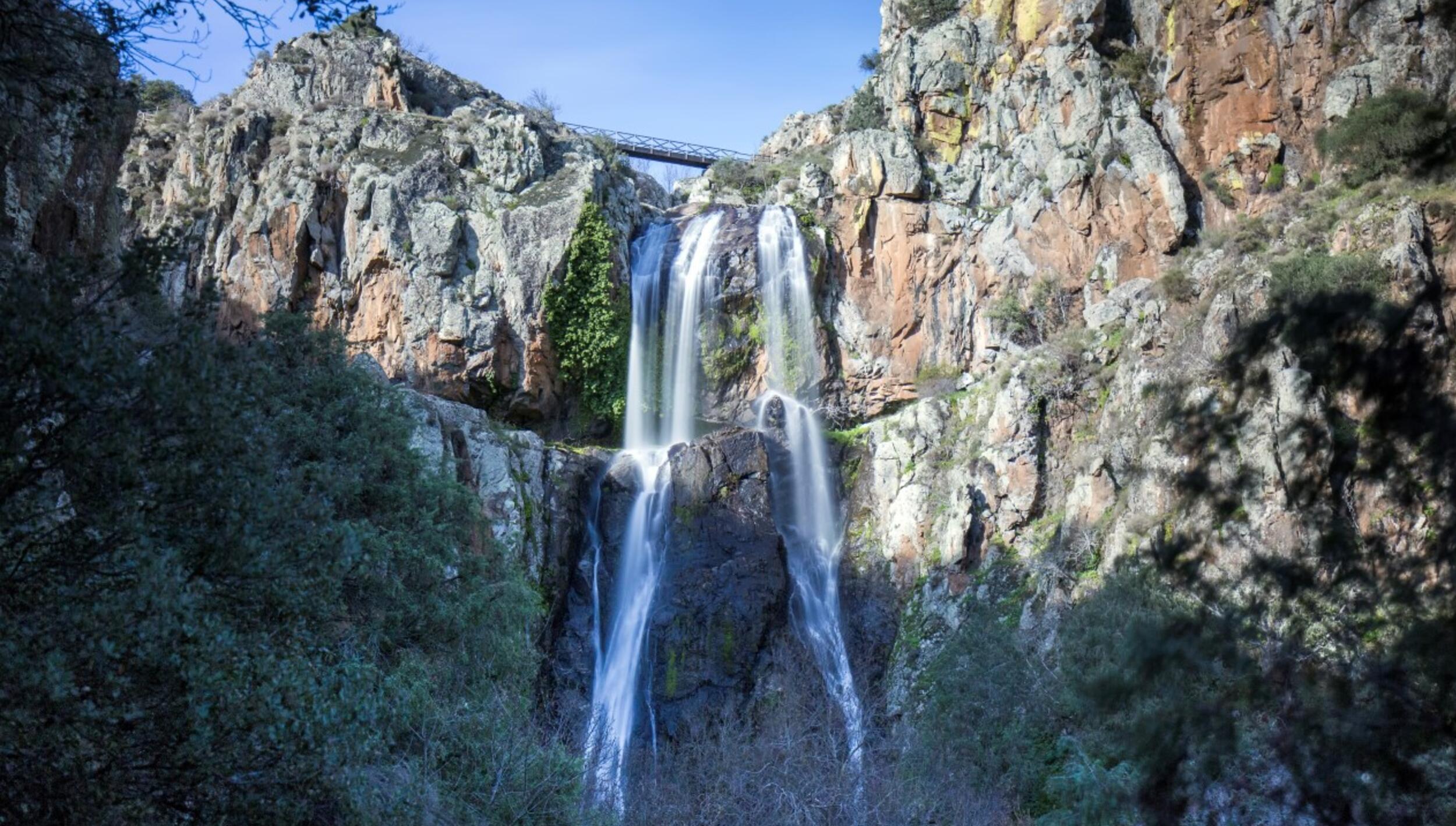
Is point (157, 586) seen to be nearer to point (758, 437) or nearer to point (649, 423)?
point (758, 437)

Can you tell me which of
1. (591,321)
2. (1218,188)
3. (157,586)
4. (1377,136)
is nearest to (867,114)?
(1218,188)

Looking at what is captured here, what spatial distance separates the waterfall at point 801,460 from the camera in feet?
86.6

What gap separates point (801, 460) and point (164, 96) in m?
26.6

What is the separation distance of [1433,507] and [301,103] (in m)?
34.0

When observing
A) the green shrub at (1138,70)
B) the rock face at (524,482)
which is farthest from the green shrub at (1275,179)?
the rock face at (524,482)

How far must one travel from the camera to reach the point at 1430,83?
84.8ft

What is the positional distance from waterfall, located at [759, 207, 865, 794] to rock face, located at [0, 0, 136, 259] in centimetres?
1630

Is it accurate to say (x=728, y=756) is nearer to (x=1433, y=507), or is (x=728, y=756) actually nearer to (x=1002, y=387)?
(x=1433, y=507)

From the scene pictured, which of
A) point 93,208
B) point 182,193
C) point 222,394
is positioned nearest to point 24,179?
point 93,208

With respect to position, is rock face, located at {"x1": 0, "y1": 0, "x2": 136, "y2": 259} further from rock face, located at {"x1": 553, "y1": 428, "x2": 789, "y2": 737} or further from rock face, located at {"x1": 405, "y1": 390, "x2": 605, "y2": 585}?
rock face, located at {"x1": 553, "y1": 428, "x2": 789, "y2": 737}

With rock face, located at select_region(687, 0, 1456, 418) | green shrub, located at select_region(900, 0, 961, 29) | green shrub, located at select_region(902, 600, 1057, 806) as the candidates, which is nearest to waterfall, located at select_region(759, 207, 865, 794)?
rock face, located at select_region(687, 0, 1456, 418)

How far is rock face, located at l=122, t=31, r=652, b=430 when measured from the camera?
30.1 metres

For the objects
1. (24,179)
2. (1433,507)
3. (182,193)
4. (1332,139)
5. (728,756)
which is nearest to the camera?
(1433,507)

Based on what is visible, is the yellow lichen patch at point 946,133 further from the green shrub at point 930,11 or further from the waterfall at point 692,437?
the waterfall at point 692,437
